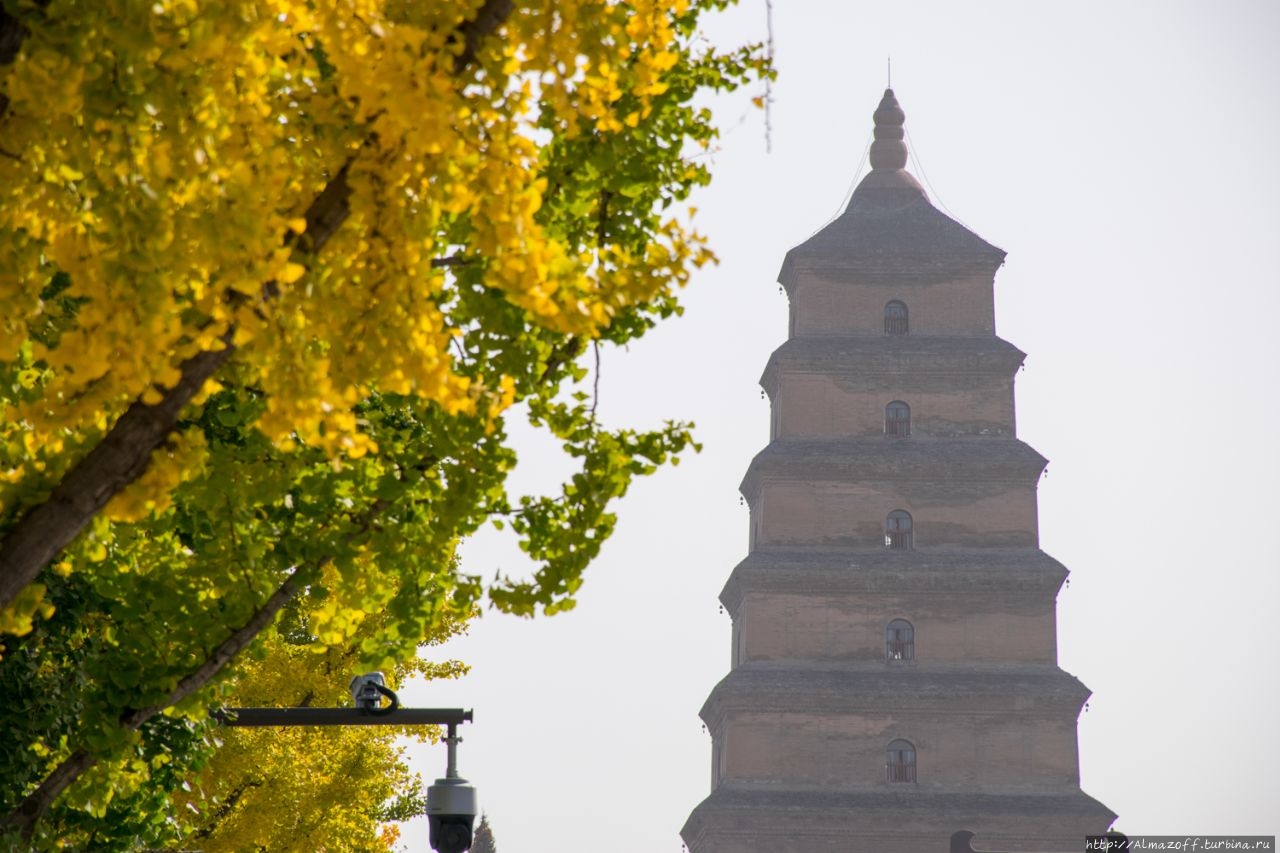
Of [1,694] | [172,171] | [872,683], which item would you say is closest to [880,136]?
[872,683]

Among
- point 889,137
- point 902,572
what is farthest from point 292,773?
point 889,137

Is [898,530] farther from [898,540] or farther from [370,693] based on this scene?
[370,693]

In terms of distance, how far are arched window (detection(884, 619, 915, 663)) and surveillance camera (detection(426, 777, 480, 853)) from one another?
1667 inches

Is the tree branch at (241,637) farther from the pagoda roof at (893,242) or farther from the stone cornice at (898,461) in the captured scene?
the pagoda roof at (893,242)

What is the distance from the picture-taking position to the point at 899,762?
51.8m

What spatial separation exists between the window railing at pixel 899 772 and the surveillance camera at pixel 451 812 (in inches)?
1626

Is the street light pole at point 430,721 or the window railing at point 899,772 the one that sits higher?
the window railing at point 899,772

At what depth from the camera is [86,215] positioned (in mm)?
5242

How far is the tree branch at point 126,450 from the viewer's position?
16.9 feet

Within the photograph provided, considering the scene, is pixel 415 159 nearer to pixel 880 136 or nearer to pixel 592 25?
pixel 592 25

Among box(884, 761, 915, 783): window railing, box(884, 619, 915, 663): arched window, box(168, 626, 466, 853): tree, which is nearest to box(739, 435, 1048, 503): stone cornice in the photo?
box(884, 619, 915, 663): arched window

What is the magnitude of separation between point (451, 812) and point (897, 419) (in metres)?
45.5

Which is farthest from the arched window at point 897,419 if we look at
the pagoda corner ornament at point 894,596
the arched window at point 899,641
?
the arched window at point 899,641

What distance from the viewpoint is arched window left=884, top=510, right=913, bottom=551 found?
178ft
